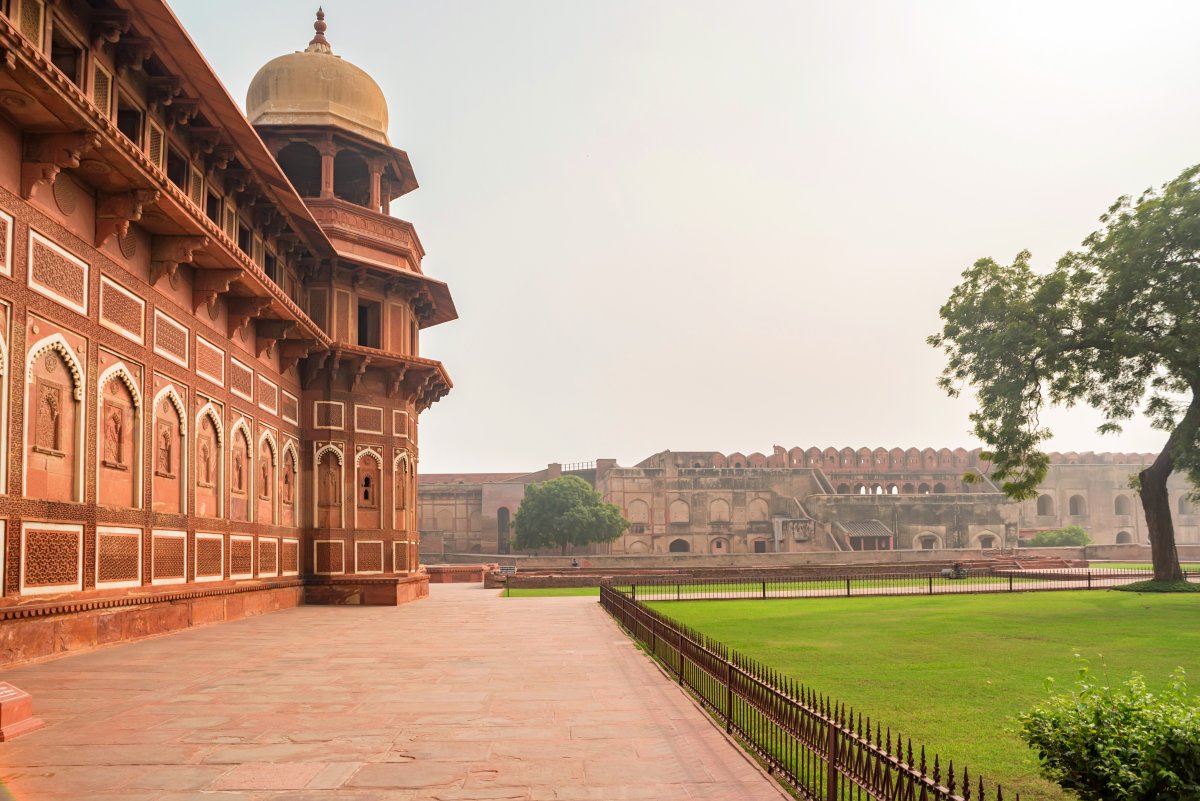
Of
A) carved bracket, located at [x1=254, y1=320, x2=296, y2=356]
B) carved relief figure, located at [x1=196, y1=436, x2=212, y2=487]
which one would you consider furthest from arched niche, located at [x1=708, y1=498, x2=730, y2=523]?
carved relief figure, located at [x1=196, y1=436, x2=212, y2=487]

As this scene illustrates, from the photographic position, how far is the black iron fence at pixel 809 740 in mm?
3586

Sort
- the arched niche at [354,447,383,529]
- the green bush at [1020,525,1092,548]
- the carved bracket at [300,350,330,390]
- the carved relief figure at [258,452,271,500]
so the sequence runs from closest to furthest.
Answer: the carved relief figure at [258,452,271,500]
the carved bracket at [300,350,330,390]
the arched niche at [354,447,383,529]
the green bush at [1020,525,1092,548]

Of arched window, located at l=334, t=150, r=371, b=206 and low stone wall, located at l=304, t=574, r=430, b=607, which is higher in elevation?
arched window, located at l=334, t=150, r=371, b=206

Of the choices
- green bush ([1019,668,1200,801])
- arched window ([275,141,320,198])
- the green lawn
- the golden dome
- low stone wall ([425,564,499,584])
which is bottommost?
low stone wall ([425,564,499,584])

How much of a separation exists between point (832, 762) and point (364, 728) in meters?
3.11

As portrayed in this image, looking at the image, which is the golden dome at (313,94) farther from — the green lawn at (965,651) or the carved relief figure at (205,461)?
the green lawn at (965,651)

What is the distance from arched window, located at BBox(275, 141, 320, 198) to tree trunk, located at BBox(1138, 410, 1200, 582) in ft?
61.2

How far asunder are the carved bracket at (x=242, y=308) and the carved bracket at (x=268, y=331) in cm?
112

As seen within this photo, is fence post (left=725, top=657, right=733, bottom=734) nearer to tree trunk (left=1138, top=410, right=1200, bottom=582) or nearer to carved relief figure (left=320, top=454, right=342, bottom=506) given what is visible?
carved relief figure (left=320, top=454, right=342, bottom=506)

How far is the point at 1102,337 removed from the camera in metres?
20.2

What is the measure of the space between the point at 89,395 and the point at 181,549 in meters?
2.99

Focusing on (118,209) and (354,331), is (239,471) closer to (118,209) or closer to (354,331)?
(354,331)

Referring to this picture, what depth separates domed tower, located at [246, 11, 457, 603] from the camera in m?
18.2

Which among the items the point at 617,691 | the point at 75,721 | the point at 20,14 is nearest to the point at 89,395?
the point at 20,14
